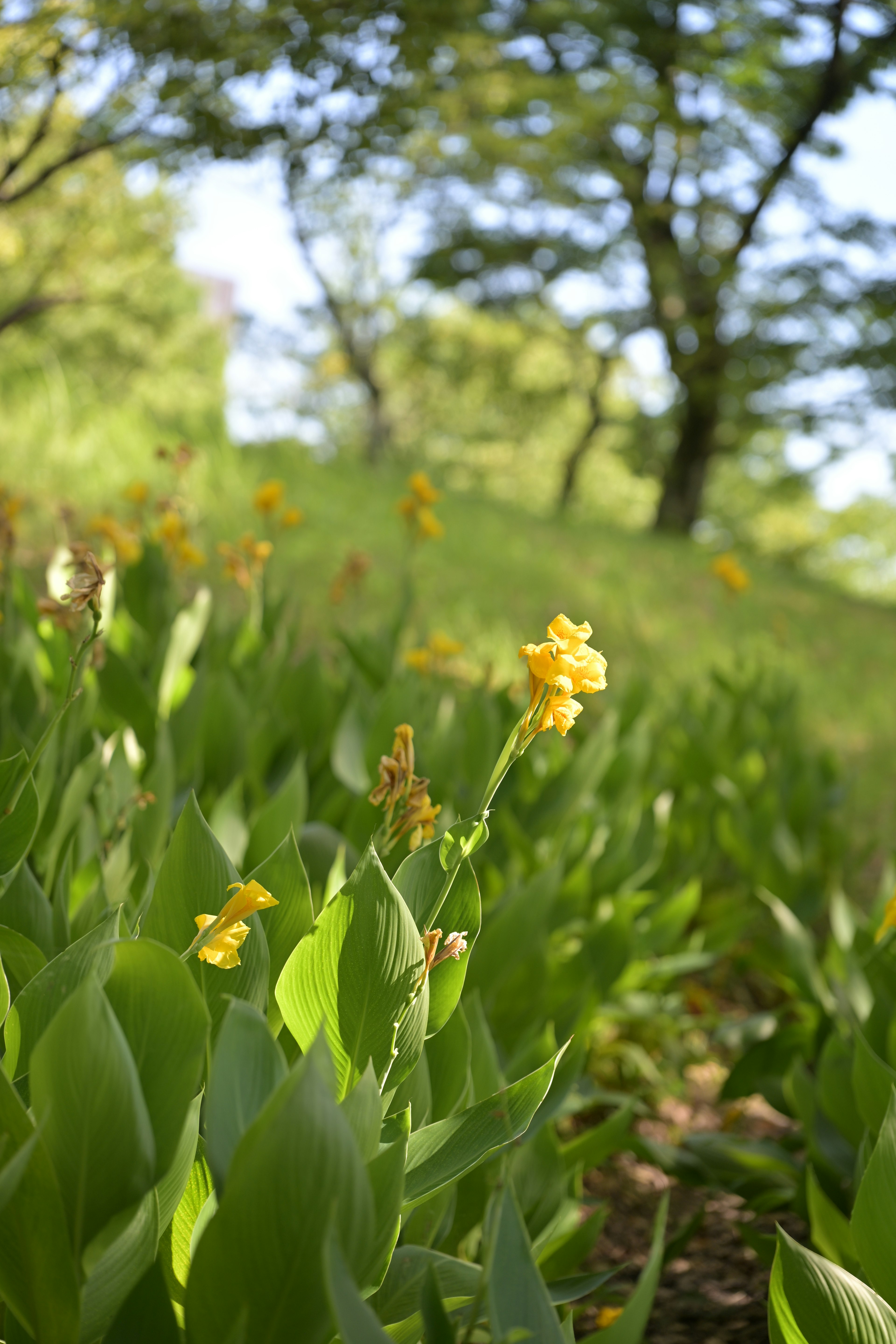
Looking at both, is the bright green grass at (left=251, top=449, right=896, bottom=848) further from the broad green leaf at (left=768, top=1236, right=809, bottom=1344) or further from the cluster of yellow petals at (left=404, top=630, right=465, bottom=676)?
the broad green leaf at (left=768, top=1236, right=809, bottom=1344)

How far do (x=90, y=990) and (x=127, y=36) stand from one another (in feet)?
9.68

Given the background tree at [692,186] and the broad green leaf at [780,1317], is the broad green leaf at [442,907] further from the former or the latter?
the background tree at [692,186]

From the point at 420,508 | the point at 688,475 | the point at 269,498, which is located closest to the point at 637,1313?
the point at 420,508

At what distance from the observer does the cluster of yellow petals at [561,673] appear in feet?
2.61

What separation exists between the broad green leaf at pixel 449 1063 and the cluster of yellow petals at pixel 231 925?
32cm

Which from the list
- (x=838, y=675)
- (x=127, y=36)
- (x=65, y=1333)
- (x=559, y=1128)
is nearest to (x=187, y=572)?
(x=127, y=36)

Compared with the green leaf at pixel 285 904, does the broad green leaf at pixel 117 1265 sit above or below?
above

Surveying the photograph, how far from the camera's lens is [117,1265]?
26.5 inches

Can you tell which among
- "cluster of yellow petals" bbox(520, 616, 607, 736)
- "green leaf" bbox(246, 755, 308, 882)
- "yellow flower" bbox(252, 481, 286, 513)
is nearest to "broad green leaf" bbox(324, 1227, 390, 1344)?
"cluster of yellow petals" bbox(520, 616, 607, 736)

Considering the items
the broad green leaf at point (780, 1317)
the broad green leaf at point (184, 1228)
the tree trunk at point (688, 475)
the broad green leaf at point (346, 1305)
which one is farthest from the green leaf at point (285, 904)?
the tree trunk at point (688, 475)

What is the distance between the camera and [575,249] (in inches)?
466

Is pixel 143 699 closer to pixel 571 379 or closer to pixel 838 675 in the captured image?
pixel 838 675

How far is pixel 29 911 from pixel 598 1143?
858mm

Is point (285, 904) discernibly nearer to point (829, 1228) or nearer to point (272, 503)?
point (829, 1228)
